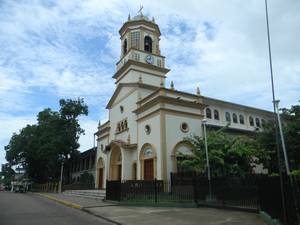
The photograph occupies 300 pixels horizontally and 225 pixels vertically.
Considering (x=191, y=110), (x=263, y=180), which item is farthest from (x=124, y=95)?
(x=263, y=180)

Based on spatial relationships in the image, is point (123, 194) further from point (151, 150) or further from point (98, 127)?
point (98, 127)

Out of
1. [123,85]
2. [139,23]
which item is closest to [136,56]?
[123,85]

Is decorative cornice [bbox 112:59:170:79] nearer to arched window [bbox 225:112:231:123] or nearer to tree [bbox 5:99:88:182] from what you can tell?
arched window [bbox 225:112:231:123]

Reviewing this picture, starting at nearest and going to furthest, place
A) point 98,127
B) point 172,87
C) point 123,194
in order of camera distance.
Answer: point 123,194
point 172,87
point 98,127

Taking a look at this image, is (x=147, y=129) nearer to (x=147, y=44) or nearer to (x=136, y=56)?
(x=136, y=56)

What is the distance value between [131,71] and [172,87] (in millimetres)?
5692

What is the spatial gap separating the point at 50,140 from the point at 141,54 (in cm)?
1982

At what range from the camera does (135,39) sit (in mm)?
31594

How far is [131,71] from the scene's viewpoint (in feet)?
99.3

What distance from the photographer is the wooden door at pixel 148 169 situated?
24255 millimetres

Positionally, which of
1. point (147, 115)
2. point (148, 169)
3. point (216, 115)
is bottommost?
point (148, 169)

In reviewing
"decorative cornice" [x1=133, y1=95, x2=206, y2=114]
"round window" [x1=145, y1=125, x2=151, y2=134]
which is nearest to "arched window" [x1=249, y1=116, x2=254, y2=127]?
"decorative cornice" [x1=133, y1=95, x2=206, y2=114]

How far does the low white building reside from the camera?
2389cm

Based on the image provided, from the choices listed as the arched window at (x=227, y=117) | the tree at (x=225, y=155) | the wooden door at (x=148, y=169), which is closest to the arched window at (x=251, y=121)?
the arched window at (x=227, y=117)
